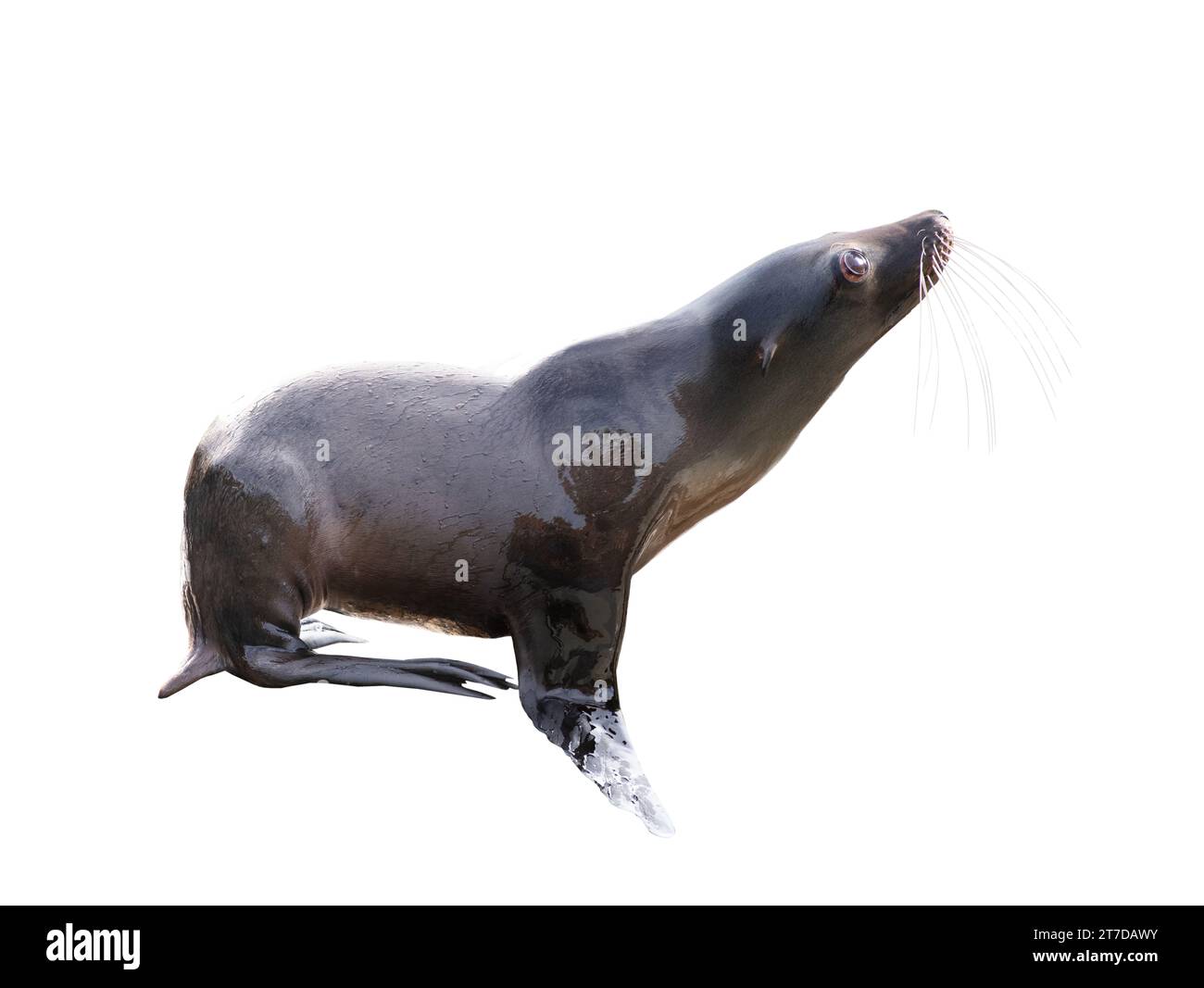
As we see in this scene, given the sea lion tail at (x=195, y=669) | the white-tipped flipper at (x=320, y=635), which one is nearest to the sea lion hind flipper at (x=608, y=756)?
the white-tipped flipper at (x=320, y=635)

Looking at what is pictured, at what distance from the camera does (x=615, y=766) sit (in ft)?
20.4

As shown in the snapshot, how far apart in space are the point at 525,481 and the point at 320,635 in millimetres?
1301

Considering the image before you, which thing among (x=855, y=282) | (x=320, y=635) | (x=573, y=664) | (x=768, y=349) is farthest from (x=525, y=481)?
(x=855, y=282)

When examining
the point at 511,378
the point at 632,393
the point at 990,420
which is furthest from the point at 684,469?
the point at 990,420

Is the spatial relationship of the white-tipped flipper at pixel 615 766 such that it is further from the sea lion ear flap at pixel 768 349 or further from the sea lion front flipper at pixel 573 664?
the sea lion ear flap at pixel 768 349

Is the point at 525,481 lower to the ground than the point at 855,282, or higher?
lower

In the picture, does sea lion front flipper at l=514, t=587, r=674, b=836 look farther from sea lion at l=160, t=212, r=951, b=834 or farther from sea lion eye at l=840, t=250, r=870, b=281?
sea lion eye at l=840, t=250, r=870, b=281

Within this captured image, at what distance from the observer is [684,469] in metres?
6.51

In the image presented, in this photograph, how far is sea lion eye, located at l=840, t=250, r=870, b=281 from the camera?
6.49 metres

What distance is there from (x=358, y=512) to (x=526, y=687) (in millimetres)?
923

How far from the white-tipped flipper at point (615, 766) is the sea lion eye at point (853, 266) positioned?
6.20 ft

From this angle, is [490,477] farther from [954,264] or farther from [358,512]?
[954,264]

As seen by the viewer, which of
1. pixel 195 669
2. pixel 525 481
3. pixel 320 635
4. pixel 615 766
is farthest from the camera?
pixel 320 635

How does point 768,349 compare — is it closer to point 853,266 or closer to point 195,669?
point 853,266
